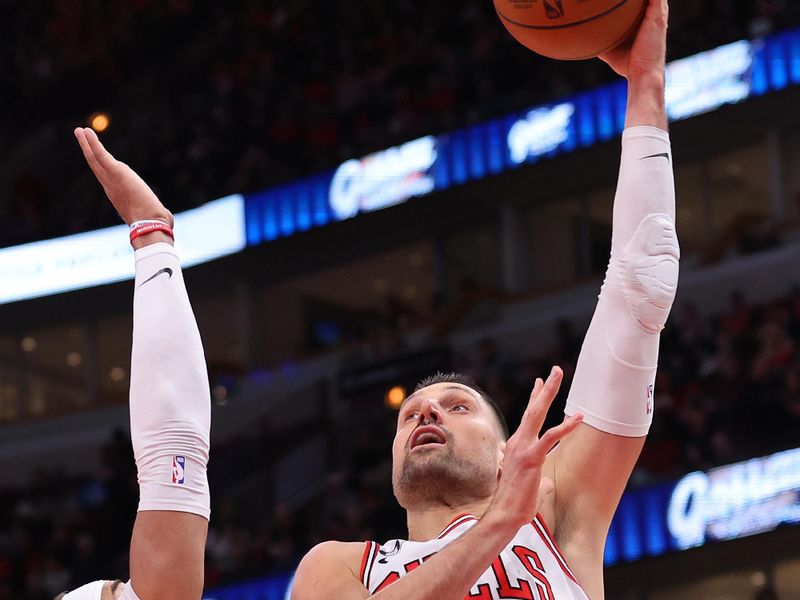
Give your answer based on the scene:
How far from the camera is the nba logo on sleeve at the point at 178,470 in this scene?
2.55 meters

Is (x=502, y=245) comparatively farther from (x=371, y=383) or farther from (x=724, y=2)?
(x=724, y=2)

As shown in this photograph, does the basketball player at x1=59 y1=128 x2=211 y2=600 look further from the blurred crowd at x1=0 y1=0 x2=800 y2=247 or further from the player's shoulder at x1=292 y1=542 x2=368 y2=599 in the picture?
the blurred crowd at x1=0 y1=0 x2=800 y2=247

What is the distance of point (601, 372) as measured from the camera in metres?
3.33

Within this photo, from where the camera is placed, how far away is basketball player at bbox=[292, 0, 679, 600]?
315cm

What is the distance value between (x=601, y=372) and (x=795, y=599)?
9.33 meters

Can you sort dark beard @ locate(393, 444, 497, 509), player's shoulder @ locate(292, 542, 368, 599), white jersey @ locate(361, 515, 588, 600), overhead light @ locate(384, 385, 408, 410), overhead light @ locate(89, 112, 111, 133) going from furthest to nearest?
overhead light @ locate(89, 112, 111, 133), overhead light @ locate(384, 385, 408, 410), dark beard @ locate(393, 444, 497, 509), player's shoulder @ locate(292, 542, 368, 599), white jersey @ locate(361, 515, 588, 600)

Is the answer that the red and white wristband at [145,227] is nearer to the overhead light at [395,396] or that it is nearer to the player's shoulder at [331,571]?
the player's shoulder at [331,571]

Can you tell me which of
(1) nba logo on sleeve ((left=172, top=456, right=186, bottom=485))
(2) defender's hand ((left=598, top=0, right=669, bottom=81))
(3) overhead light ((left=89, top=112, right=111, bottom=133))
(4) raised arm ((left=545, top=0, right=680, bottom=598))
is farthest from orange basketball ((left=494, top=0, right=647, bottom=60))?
(3) overhead light ((left=89, top=112, right=111, bottom=133))

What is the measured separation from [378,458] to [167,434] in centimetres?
1152

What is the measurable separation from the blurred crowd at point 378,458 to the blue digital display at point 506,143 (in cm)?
243

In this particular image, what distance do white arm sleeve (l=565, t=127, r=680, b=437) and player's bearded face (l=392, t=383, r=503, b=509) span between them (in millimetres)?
270

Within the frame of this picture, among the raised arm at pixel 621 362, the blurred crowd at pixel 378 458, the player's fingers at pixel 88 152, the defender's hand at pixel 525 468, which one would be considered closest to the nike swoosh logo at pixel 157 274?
the player's fingers at pixel 88 152

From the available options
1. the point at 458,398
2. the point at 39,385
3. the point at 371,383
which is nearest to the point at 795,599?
the point at 371,383

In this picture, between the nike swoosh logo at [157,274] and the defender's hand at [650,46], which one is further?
the defender's hand at [650,46]
